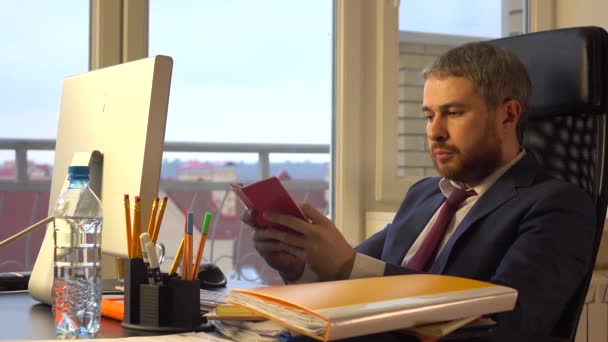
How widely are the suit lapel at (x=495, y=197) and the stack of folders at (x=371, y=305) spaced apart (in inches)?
22.3

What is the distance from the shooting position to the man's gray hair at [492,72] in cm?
177

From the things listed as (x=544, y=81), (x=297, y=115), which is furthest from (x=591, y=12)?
(x=544, y=81)

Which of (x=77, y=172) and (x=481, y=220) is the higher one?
(x=77, y=172)

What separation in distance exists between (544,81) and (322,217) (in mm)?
646

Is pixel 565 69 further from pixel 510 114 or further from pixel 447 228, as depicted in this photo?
pixel 447 228

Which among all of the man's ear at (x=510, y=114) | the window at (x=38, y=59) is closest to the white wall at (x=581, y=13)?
the man's ear at (x=510, y=114)

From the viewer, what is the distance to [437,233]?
1783 mm

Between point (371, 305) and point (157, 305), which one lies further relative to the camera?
point (157, 305)

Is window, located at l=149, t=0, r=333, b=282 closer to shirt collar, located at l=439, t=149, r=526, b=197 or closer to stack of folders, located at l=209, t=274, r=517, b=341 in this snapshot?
shirt collar, located at l=439, t=149, r=526, b=197

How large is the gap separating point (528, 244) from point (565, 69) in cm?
44

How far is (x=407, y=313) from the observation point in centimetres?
98

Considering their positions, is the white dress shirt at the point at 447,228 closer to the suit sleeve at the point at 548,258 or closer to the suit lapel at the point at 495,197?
the suit lapel at the point at 495,197

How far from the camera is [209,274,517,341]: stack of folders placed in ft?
3.09

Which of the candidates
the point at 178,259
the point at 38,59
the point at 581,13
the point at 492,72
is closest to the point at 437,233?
the point at 492,72
